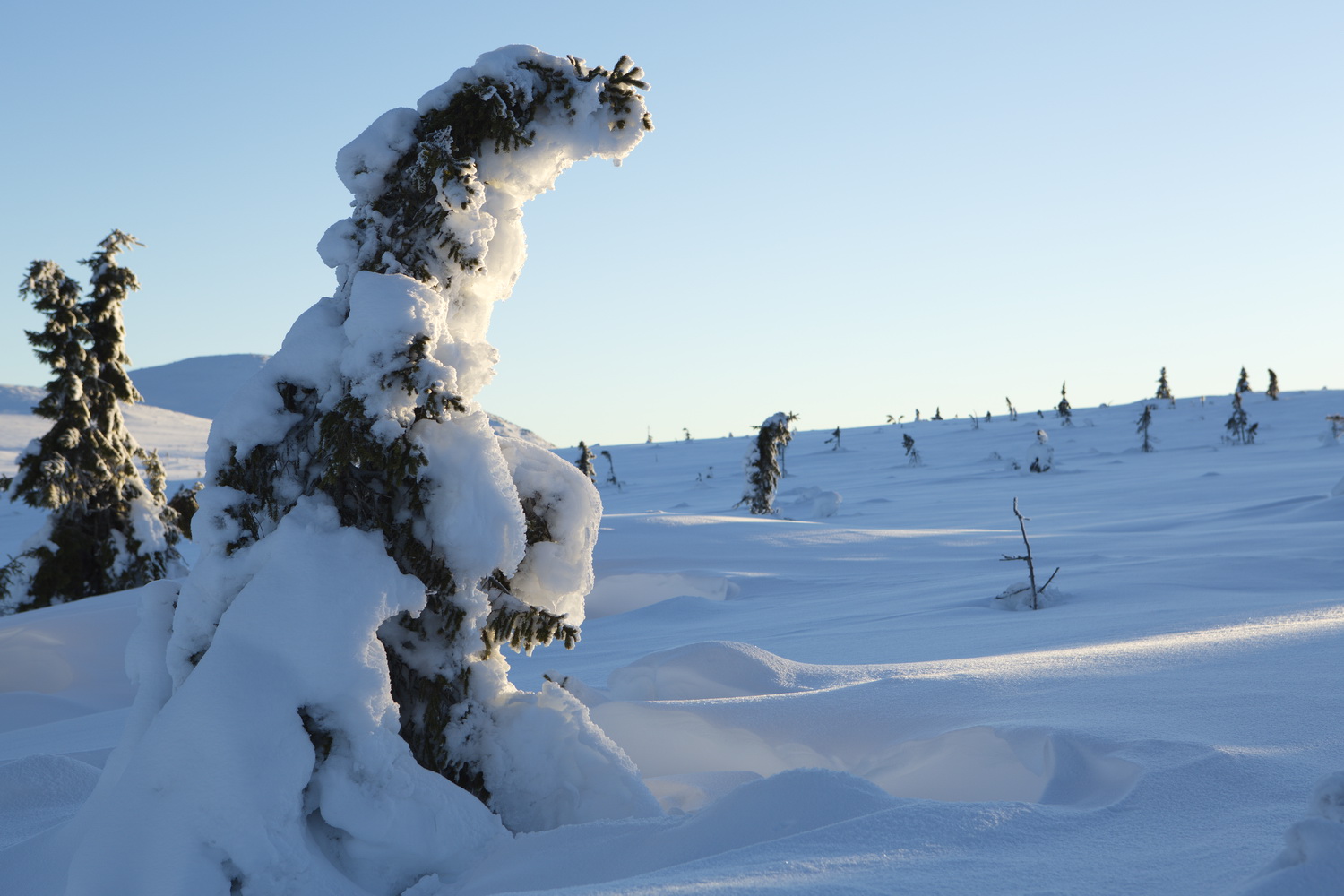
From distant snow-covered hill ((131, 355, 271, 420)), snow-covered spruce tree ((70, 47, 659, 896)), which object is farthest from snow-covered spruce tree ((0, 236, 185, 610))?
distant snow-covered hill ((131, 355, 271, 420))

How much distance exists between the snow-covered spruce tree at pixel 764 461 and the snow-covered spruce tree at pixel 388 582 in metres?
20.4

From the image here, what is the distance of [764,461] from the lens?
81.0ft

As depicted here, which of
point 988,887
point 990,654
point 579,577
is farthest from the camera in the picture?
point 990,654

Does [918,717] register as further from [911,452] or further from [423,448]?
[911,452]

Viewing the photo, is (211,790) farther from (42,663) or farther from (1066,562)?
(1066,562)

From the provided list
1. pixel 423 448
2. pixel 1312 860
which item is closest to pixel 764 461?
pixel 423 448

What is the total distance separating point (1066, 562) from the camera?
1093cm

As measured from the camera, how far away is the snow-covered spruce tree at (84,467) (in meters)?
12.7

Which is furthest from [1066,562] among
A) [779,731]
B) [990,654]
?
[779,731]

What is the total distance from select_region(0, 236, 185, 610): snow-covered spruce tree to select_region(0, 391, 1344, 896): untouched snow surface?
3070mm

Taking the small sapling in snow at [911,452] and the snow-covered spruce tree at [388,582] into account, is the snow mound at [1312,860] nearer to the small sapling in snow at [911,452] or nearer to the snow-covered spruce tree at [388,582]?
the snow-covered spruce tree at [388,582]

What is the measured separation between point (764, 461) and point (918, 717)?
20207 mm

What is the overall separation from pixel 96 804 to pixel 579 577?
74.4 inches

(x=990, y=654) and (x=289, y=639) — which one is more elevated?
(x=289, y=639)
